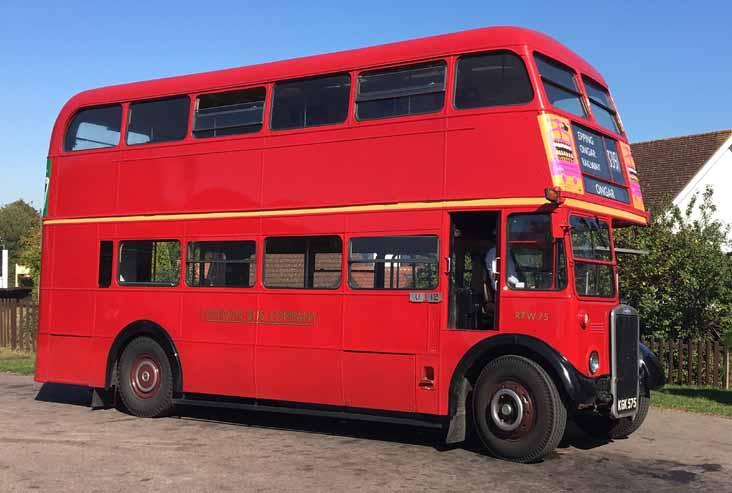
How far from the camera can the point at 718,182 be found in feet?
95.8

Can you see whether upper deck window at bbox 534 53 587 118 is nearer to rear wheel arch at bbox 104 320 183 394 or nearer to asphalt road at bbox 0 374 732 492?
asphalt road at bbox 0 374 732 492

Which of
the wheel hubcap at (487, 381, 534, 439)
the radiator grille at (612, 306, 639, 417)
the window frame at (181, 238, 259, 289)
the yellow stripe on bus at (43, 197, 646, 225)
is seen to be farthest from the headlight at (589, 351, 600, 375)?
the window frame at (181, 238, 259, 289)

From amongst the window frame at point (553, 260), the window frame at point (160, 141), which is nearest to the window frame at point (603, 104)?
the window frame at point (553, 260)

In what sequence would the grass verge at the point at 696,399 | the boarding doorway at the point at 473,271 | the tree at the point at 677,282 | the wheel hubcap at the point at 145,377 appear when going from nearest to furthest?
the boarding doorway at the point at 473,271 → the wheel hubcap at the point at 145,377 → the grass verge at the point at 696,399 → the tree at the point at 677,282

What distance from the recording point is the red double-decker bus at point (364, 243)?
345 inches

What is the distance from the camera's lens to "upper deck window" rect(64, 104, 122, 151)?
12086 mm

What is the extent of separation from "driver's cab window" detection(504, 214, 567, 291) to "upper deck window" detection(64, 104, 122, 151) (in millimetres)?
5941

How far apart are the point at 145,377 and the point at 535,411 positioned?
5491 mm

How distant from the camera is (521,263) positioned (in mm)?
8828

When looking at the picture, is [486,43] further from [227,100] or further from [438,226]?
[227,100]

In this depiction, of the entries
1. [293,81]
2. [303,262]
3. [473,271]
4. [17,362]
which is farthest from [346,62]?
[17,362]

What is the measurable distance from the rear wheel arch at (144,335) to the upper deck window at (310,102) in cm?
308

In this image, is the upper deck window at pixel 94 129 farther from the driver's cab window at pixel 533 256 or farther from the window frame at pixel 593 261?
the window frame at pixel 593 261

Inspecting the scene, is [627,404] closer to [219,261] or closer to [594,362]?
[594,362]
